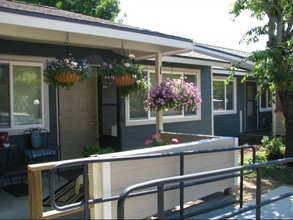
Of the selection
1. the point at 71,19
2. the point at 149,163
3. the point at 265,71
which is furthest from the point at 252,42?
the point at 149,163

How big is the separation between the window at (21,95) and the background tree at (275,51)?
4.33 meters

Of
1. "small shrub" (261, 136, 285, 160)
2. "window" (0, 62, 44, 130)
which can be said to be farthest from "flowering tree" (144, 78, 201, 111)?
"small shrub" (261, 136, 285, 160)

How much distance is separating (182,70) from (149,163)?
6178 millimetres

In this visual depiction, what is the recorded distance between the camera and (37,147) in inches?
256

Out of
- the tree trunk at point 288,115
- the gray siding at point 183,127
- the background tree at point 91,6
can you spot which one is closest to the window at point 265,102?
the gray siding at point 183,127

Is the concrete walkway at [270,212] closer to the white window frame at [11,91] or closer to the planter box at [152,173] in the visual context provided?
the planter box at [152,173]

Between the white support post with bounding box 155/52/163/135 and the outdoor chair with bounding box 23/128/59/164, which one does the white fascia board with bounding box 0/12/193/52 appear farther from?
the outdoor chair with bounding box 23/128/59/164

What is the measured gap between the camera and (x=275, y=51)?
6555mm

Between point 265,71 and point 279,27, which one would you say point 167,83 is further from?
point 279,27

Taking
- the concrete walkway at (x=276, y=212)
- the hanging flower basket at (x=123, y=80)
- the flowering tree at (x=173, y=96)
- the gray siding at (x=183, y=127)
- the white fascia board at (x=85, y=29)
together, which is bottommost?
the concrete walkway at (x=276, y=212)

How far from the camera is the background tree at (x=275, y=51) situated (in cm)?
661

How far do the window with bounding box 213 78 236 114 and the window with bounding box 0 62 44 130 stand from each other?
713cm

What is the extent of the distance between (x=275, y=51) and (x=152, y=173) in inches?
157

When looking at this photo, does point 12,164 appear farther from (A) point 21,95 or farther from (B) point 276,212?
(B) point 276,212
